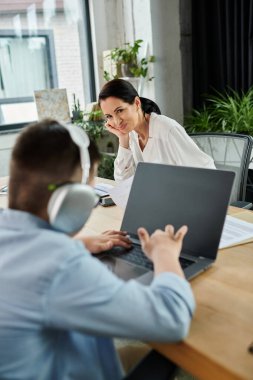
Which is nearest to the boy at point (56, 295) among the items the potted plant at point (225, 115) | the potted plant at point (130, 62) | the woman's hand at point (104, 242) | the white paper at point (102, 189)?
the woman's hand at point (104, 242)

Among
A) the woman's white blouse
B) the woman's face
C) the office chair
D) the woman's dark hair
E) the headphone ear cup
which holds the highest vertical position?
the woman's dark hair

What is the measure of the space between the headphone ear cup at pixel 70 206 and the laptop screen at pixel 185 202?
14.0 inches

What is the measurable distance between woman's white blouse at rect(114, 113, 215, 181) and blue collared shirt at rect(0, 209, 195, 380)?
1.22 metres

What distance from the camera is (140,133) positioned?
2092 mm

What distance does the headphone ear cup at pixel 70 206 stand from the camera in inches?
26.7

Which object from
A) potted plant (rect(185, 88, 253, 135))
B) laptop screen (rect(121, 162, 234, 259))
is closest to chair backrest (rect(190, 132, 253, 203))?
laptop screen (rect(121, 162, 234, 259))

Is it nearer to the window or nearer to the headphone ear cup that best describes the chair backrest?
the headphone ear cup

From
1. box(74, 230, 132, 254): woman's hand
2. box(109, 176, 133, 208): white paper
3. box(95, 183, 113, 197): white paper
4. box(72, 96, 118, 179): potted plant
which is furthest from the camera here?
box(72, 96, 118, 179): potted plant

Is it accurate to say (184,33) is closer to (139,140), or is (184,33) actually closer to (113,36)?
(113,36)

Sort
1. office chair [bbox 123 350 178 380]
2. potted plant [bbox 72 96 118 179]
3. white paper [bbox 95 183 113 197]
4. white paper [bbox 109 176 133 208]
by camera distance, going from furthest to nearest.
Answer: potted plant [bbox 72 96 118 179] → white paper [bbox 95 183 113 197] → white paper [bbox 109 176 133 208] → office chair [bbox 123 350 178 380]

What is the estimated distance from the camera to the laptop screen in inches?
38.5

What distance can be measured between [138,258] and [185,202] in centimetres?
20

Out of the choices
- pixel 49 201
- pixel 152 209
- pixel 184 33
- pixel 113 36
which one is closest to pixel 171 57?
pixel 184 33

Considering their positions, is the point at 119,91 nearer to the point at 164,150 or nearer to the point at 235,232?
the point at 164,150
